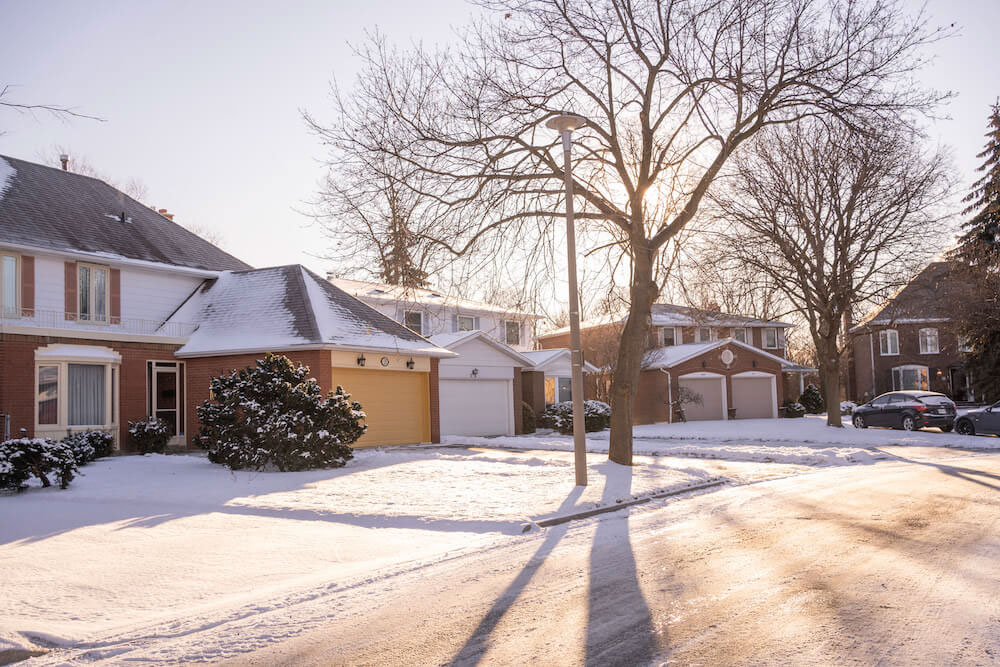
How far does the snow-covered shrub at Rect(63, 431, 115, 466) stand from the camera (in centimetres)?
1692

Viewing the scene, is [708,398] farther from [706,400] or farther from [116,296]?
[116,296]

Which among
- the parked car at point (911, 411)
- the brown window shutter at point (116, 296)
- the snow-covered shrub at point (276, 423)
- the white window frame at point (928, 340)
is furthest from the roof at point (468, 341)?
the white window frame at point (928, 340)

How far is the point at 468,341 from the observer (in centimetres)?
2925

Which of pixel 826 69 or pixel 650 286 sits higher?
pixel 826 69

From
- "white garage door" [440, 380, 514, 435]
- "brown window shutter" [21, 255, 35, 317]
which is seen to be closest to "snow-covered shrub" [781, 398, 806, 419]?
"white garage door" [440, 380, 514, 435]

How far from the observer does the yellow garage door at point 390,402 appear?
22.5 meters

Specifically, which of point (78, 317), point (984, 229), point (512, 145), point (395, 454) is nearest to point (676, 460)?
point (395, 454)

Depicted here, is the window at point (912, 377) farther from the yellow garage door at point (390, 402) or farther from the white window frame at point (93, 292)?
the white window frame at point (93, 292)

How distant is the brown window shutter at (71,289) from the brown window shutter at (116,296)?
1.17m

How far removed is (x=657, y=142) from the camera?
16938 millimetres

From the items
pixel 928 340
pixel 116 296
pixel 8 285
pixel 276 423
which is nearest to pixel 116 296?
pixel 116 296

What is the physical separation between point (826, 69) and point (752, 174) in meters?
12.3

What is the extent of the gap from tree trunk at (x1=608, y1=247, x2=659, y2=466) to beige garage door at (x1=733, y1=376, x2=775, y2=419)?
2695 centimetres

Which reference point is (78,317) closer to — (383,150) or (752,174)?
(383,150)
